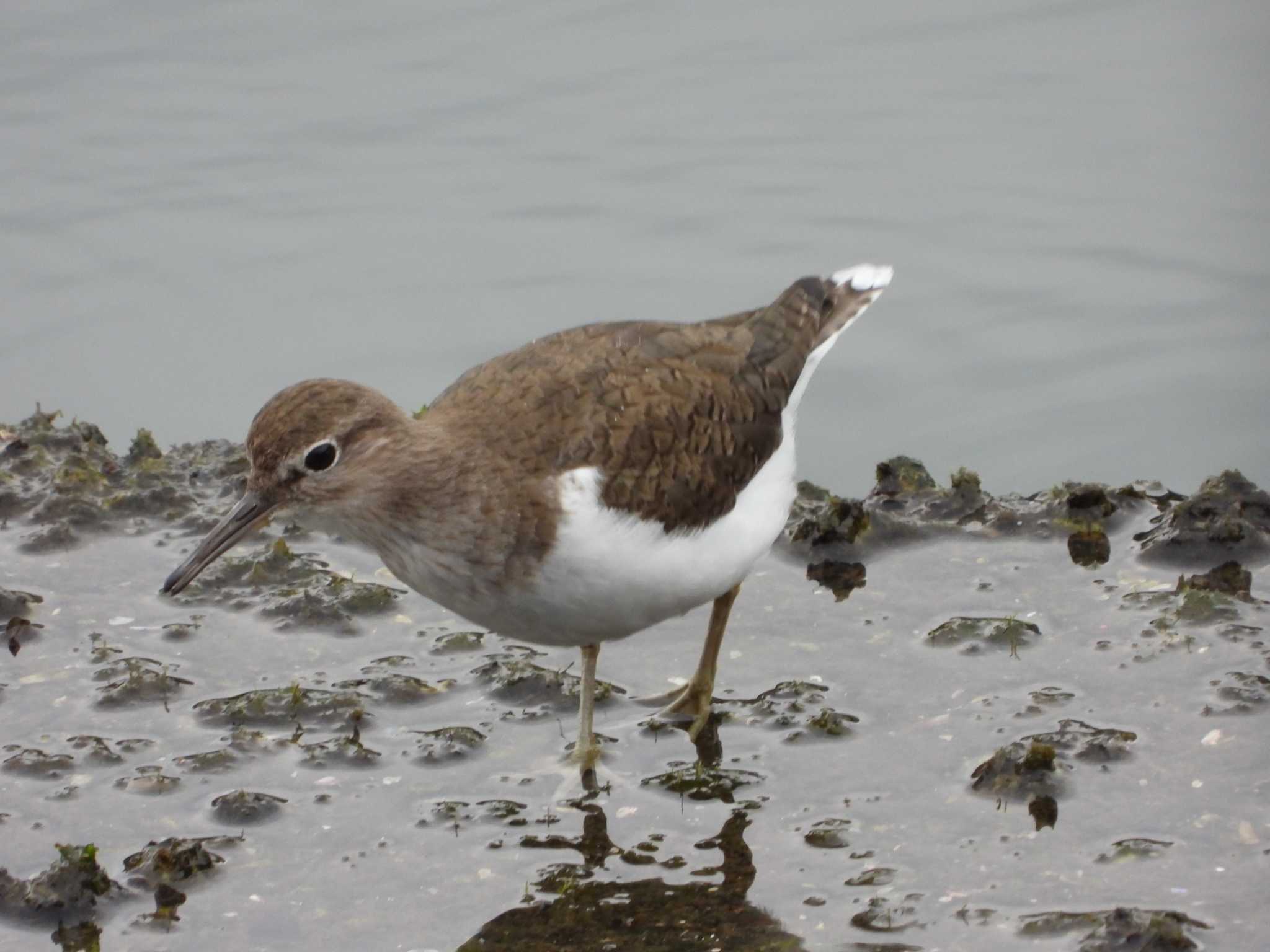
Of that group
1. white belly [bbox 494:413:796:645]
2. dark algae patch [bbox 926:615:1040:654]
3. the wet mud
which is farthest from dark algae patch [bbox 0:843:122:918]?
dark algae patch [bbox 926:615:1040:654]

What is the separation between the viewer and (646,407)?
20.4 ft

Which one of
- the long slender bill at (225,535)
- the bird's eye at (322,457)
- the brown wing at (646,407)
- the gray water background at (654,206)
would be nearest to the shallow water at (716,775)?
the long slender bill at (225,535)

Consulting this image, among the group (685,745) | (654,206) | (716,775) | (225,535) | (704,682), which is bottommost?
(716,775)

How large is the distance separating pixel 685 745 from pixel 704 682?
0.29 m

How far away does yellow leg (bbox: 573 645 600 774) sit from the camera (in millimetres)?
6160

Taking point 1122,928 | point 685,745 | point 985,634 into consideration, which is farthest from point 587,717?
point 1122,928

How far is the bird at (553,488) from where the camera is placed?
572cm

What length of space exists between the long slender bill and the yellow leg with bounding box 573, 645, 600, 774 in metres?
1.27

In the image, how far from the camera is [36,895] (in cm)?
525

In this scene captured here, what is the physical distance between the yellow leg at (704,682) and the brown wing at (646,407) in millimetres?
516

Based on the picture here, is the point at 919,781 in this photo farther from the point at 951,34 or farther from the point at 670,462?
the point at 951,34

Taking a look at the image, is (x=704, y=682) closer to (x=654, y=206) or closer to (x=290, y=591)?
(x=290, y=591)

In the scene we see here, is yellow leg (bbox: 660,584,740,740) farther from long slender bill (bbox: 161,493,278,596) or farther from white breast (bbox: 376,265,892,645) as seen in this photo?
long slender bill (bbox: 161,493,278,596)

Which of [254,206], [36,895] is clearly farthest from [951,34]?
[36,895]
